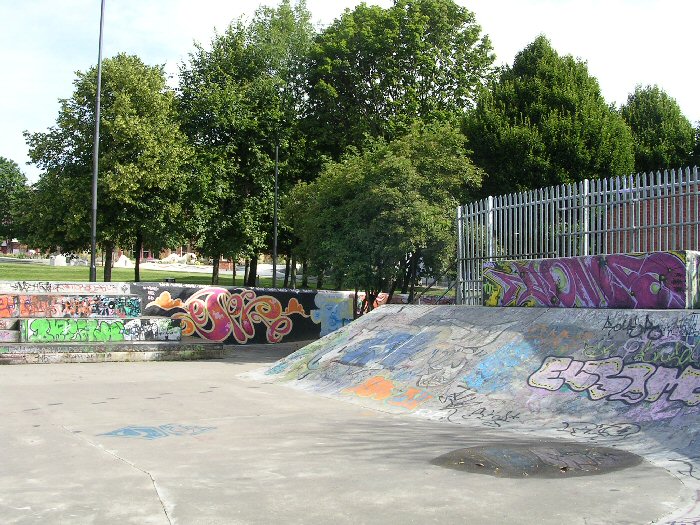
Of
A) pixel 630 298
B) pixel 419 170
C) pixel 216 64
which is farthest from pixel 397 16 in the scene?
pixel 630 298

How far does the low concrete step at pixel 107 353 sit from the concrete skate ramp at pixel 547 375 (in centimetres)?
670

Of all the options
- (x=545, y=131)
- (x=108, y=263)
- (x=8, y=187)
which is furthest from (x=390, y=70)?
(x=8, y=187)

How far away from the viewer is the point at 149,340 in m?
22.0

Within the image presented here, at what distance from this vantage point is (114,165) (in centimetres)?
2944

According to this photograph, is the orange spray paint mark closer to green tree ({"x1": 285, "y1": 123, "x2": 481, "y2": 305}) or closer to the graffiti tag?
the graffiti tag

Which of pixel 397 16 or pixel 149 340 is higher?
pixel 397 16

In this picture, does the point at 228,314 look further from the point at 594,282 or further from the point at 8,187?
the point at 8,187

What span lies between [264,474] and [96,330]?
16.3m

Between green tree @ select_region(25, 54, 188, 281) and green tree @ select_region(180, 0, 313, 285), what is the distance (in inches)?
86.7

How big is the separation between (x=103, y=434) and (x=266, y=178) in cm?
2820

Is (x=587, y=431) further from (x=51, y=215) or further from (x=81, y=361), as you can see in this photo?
(x=51, y=215)

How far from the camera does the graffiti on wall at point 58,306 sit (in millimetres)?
21828

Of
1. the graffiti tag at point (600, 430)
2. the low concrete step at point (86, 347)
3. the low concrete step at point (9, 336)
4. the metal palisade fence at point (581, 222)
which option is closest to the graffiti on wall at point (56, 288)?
the low concrete step at point (9, 336)

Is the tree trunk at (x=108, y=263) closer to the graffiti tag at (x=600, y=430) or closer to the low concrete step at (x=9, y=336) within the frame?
the low concrete step at (x=9, y=336)
